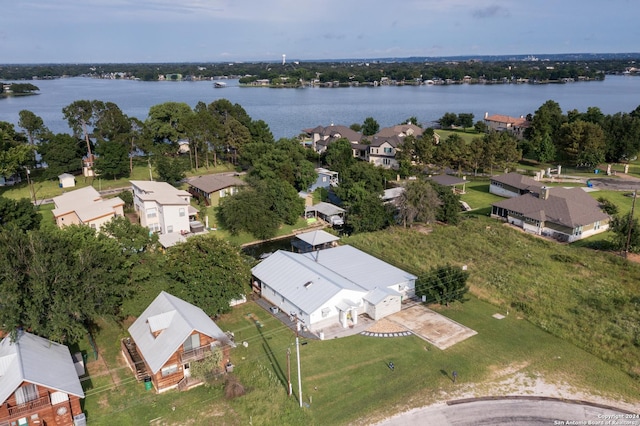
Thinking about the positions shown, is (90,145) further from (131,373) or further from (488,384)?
(488,384)

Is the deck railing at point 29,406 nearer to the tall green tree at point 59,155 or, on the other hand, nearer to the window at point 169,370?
the window at point 169,370

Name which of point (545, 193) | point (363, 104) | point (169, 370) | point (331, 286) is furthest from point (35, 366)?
point (363, 104)

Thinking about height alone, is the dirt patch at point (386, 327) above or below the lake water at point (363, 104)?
below

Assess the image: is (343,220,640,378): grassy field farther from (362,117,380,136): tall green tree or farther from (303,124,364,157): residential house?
(362,117,380,136): tall green tree

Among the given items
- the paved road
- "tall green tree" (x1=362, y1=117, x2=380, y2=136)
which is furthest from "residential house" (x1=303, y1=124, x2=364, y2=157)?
the paved road

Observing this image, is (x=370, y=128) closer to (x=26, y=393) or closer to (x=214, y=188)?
(x=214, y=188)

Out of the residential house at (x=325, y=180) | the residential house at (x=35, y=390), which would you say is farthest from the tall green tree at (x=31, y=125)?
the residential house at (x=35, y=390)
